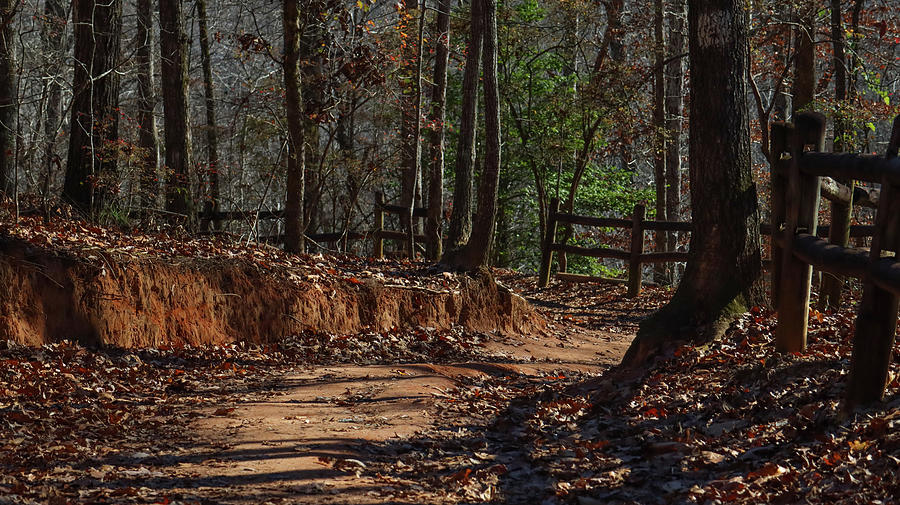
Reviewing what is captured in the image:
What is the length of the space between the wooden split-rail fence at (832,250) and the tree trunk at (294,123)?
7.38 meters

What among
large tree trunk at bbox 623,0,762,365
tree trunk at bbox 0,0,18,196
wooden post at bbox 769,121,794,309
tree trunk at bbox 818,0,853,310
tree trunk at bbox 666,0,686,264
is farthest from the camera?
tree trunk at bbox 666,0,686,264

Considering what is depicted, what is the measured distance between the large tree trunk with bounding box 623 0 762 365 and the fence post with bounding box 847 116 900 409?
114 inches

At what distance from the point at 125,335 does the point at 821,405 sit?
6.94m

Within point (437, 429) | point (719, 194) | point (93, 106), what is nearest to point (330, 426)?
point (437, 429)

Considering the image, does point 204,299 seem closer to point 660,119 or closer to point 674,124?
point 660,119

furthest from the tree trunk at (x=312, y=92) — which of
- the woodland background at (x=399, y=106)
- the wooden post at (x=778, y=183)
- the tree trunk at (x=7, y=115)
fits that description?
the wooden post at (x=778, y=183)

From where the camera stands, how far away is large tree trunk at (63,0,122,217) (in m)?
12.0

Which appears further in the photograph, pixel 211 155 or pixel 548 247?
pixel 211 155

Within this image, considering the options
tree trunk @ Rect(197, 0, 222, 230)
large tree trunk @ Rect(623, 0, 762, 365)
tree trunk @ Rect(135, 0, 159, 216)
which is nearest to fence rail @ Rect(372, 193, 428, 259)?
tree trunk @ Rect(197, 0, 222, 230)

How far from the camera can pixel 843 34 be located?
1792cm

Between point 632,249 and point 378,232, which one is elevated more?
point 378,232

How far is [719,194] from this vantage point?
312 inches

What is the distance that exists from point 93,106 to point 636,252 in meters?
10.1

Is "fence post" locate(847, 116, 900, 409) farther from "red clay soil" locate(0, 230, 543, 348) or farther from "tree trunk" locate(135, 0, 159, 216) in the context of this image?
"tree trunk" locate(135, 0, 159, 216)
